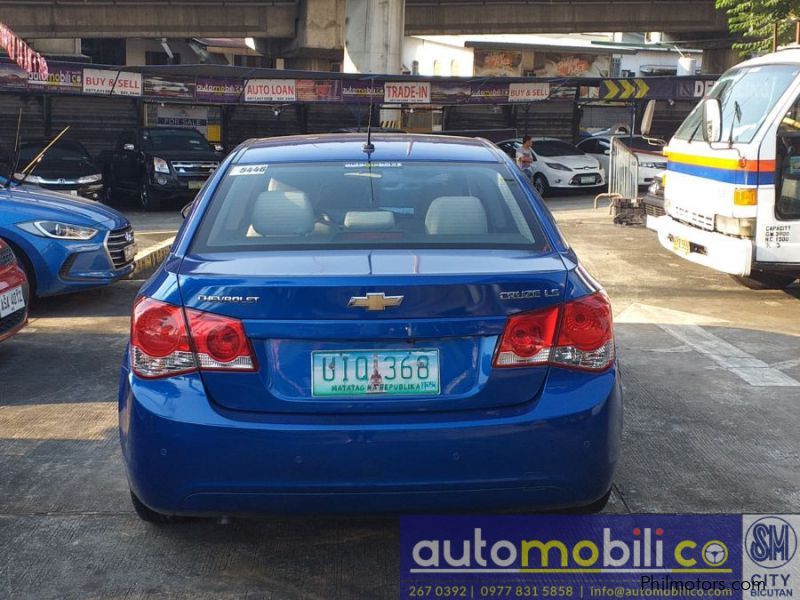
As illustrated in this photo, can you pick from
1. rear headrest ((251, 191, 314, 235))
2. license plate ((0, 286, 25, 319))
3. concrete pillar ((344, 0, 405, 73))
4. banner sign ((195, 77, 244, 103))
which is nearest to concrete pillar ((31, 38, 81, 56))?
concrete pillar ((344, 0, 405, 73))

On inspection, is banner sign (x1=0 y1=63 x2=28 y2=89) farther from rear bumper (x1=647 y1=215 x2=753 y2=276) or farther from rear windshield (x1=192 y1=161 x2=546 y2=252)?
rear windshield (x1=192 y1=161 x2=546 y2=252)

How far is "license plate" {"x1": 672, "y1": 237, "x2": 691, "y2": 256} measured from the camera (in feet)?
34.2

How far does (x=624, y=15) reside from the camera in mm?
Result: 42156

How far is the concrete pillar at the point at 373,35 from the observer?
117 feet

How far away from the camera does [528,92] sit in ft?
88.1

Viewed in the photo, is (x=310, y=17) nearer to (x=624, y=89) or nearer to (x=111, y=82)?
(x=624, y=89)

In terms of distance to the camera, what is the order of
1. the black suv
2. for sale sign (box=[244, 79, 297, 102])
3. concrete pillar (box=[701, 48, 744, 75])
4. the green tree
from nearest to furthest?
the black suv
the green tree
for sale sign (box=[244, 79, 297, 102])
concrete pillar (box=[701, 48, 744, 75])

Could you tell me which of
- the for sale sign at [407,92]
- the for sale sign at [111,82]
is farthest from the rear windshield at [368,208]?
the for sale sign at [407,92]

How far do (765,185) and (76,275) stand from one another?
6.00 m

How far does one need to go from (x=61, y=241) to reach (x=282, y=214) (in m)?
5.43

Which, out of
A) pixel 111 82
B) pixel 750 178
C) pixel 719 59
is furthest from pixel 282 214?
pixel 719 59

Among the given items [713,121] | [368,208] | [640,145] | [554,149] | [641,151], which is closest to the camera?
[368,208]

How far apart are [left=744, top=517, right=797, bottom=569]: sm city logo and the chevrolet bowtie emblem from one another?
5.93ft

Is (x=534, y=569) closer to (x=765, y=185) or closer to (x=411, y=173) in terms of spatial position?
(x=411, y=173)
